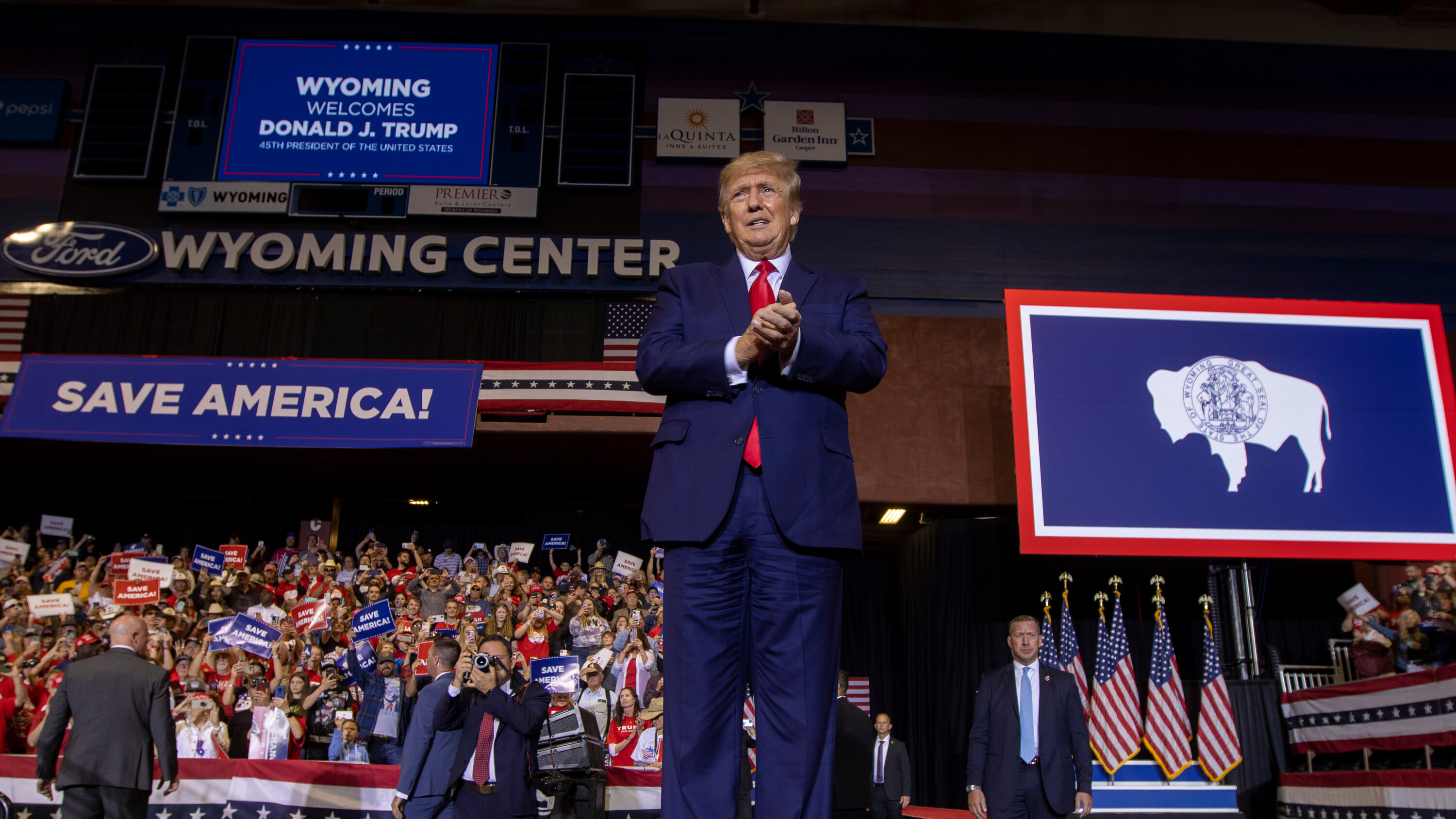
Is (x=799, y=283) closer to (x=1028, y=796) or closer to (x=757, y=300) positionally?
(x=757, y=300)

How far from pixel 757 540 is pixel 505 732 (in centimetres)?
346

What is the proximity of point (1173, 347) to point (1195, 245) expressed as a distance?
3.05 meters

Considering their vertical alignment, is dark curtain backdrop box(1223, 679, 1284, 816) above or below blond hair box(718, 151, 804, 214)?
below

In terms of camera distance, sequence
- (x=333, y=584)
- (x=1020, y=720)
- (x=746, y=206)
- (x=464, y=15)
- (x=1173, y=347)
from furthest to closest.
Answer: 1. (x=464, y=15)
2. (x=333, y=584)
3. (x=1173, y=347)
4. (x=1020, y=720)
5. (x=746, y=206)

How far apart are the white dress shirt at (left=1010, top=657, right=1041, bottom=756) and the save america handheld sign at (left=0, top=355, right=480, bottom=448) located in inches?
206

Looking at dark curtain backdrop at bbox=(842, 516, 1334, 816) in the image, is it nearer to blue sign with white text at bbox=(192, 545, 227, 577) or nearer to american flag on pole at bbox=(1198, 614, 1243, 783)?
american flag on pole at bbox=(1198, 614, 1243, 783)

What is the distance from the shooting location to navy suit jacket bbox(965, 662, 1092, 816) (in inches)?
180

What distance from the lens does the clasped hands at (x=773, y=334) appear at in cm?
154

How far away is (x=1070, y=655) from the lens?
8.39 meters

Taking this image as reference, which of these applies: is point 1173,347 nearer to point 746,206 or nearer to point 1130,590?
point 1130,590

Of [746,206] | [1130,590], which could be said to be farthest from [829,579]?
[1130,590]

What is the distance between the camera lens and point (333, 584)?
8984mm

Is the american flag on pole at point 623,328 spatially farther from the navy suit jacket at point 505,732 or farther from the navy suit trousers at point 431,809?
the navy suit trousers at point 431,809

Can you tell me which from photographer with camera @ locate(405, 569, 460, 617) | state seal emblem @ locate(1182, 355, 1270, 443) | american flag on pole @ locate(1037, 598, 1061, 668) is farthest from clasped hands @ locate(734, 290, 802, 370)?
photographer with camera @ locate(405, 569, 460, 617)
